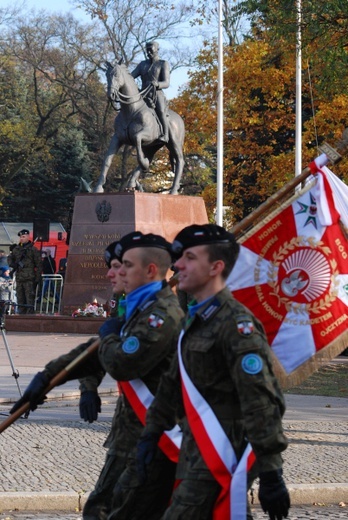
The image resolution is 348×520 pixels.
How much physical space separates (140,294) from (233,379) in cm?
97

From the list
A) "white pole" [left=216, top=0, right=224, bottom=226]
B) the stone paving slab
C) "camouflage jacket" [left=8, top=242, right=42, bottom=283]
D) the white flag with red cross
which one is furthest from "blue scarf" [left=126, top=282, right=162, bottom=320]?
"white pole" [left=216, top=0, right=224, bottom=226]

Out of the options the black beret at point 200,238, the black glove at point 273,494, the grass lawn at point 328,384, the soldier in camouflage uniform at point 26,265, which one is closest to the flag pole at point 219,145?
the soldier in camouflage uniform at point 26,265

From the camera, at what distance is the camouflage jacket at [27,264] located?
2700 cm

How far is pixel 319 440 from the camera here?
→ 10344 mm

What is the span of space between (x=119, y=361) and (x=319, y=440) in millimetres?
5902

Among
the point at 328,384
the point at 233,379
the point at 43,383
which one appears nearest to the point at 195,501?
the point at 233,379

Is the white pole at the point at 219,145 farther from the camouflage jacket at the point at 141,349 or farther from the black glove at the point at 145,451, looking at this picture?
the black glove at the point at 145,451

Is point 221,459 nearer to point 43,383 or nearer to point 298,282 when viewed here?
point 43,383

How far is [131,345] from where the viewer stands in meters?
4.79

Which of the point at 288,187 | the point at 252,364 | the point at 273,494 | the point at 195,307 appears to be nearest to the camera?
the point at 273,494

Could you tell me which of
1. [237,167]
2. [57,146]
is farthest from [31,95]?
[237,167]

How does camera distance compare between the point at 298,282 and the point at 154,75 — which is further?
the point at 154,75

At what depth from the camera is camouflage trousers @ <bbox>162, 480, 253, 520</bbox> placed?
4215mm

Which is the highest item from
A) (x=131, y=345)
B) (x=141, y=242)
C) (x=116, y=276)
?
(x=141, y=242)
